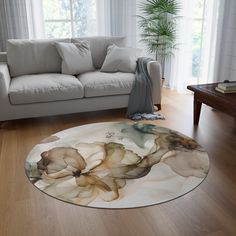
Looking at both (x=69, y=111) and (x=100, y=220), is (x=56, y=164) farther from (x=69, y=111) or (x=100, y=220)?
(x=69, y=111)

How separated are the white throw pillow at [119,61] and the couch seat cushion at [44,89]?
465 mm

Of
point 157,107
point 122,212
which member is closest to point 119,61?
point 157,107

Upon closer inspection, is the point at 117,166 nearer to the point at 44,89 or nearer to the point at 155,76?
the point at 44,89

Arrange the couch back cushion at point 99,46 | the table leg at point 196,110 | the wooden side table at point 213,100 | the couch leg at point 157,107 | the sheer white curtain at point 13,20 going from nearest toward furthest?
1. the wooden side table at point 213,100
2. the table leg at point 196,110
3. the couch leg at point 157,107
4. the couch back cushion at point 99,46
5. the sheer white curtain at point 13,20

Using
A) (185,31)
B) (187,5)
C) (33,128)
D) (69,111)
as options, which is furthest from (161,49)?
(33,128)

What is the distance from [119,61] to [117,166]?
5.16 feet

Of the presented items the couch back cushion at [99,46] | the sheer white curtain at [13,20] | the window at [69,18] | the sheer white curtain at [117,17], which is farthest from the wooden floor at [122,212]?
the sheer white curtain at [117,17]

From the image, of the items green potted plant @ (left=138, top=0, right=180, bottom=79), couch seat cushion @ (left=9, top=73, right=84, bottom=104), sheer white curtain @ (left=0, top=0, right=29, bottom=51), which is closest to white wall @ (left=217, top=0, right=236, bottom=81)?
green potted plant @ (left=138, top=0, right=180, bottom=79)

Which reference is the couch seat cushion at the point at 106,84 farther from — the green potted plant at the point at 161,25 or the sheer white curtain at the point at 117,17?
the sheer white curtain at the point at 117,17

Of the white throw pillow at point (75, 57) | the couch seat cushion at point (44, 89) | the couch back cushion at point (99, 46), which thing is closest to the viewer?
the couch seat cushion at point (44, 89)

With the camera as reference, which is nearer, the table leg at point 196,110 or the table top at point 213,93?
the table top at point 213,93

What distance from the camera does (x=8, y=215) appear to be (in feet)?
5.48

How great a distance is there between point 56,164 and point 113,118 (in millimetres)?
1169

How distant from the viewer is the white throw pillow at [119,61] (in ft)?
10.9
